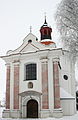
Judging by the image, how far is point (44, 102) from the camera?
20.7m

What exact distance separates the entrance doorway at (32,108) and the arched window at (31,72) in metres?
2.36

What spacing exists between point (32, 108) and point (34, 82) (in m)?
2.63

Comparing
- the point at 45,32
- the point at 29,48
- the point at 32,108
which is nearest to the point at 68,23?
the point at 29,48

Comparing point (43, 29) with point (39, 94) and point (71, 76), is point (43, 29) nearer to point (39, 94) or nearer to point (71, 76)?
point (71, 76)

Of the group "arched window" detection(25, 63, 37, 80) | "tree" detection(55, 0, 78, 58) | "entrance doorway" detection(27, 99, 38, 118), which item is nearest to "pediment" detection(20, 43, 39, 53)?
"arched window" detection(25, 63, 37, 80)

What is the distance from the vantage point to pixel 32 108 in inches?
853

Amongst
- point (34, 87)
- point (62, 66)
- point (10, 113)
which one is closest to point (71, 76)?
point (62, 66)

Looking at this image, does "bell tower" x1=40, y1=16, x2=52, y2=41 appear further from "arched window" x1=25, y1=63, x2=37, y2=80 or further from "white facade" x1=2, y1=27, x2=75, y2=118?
"arched window" x1=25, y1=63, x2=37, y2=80

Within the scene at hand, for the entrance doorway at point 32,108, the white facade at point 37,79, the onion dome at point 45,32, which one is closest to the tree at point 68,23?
the white facade at point 37,79

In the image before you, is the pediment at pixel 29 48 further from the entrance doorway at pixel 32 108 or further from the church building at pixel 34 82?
the entrance doorway at pixel 32 108

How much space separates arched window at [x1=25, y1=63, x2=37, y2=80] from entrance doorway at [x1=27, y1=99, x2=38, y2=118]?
2.36 meters

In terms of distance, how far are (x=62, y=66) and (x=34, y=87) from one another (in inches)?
337

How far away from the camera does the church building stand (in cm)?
2078

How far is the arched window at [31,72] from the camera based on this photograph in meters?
22.3
